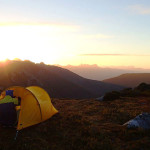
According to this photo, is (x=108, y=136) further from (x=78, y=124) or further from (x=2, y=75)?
(x=2, y=75)

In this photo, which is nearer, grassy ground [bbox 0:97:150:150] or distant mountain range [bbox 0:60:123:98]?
grassy ground [bbox 0:97:150:150]

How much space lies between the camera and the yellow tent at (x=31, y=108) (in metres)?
11.8

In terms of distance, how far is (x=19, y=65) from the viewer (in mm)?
121438

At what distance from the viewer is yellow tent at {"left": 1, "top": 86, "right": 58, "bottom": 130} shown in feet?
38.7

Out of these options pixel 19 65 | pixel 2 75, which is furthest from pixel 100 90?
pixel 2 75

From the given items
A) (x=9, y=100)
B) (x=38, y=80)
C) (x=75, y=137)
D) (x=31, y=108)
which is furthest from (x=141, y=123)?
(x=38, y=80)

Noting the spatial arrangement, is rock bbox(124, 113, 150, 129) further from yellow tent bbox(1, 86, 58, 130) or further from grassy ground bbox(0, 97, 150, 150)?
yellow tent bbox(1, 86, 58, 130)

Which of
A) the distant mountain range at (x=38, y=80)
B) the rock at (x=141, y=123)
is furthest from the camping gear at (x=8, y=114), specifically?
the distant mountain range at (x=38, y=80)

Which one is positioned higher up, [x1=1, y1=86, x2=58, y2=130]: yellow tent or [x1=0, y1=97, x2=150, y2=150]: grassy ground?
[x1=1, y1=86, x2=58, y2=130]: yellow tent

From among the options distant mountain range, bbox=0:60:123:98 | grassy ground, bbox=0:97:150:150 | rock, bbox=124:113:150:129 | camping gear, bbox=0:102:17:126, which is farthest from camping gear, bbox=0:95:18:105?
distant mountain range, bbox=0:60:123:98

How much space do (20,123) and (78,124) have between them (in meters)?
3.84

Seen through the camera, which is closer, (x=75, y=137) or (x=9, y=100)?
(x=75, y=137)

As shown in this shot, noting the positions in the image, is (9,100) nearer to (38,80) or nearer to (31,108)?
(31,108)

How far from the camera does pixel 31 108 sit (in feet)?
40.9
